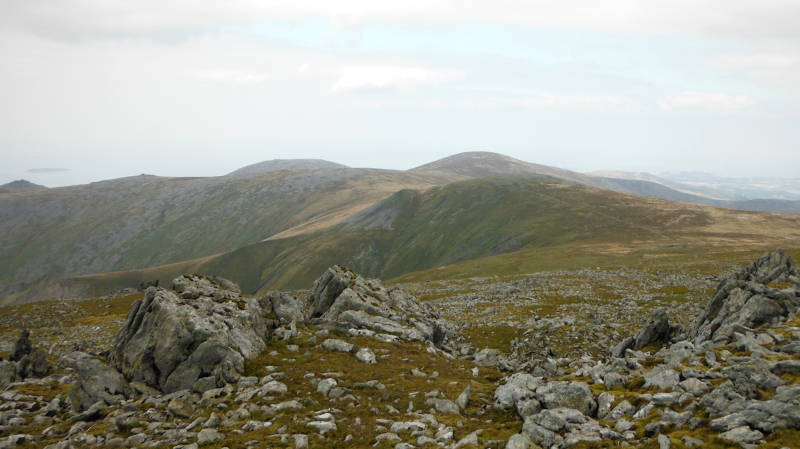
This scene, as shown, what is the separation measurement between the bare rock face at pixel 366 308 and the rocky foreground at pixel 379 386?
44 centimetres

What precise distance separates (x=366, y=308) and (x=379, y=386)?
45.3 ft

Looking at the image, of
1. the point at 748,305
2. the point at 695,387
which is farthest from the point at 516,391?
the point at 748,305

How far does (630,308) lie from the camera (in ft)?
175

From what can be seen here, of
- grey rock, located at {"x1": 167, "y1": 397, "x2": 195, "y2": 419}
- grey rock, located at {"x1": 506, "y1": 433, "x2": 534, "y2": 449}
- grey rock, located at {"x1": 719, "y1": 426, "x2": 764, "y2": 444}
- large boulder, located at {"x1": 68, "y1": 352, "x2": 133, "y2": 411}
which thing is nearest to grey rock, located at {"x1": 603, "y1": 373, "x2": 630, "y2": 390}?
grey rock, located at {"x1": 719, "y1": 426, "x2": 764, "y2": 444}

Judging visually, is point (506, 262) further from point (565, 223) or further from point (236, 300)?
point (236, 300)

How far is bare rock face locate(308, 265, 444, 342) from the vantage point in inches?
1378

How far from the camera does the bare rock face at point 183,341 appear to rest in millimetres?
24562

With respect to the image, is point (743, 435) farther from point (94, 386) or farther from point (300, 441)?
point (94, 386)

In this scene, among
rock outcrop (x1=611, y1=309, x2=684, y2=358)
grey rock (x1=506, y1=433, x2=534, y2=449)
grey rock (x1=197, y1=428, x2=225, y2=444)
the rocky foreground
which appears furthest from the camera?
rock outcrop (x1=611, y1=309, x2=684, y2=358)

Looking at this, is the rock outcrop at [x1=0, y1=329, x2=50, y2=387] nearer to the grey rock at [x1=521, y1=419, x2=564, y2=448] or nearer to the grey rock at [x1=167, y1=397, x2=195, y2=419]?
the grey rock at [x1=167, y1=397, x2=195, y2=419]

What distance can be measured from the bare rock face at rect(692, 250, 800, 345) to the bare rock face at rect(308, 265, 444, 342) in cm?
2086

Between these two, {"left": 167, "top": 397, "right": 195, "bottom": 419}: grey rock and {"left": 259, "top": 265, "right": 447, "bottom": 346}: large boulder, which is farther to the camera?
{"left": 259, "top": 265, "right": 447, "bottom": 346}: large boulder

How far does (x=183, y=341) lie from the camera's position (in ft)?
82.7

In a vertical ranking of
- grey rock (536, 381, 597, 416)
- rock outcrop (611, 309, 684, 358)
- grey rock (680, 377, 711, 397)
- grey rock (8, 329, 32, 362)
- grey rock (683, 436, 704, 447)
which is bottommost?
grey rock (8, 329, 32, 362)
